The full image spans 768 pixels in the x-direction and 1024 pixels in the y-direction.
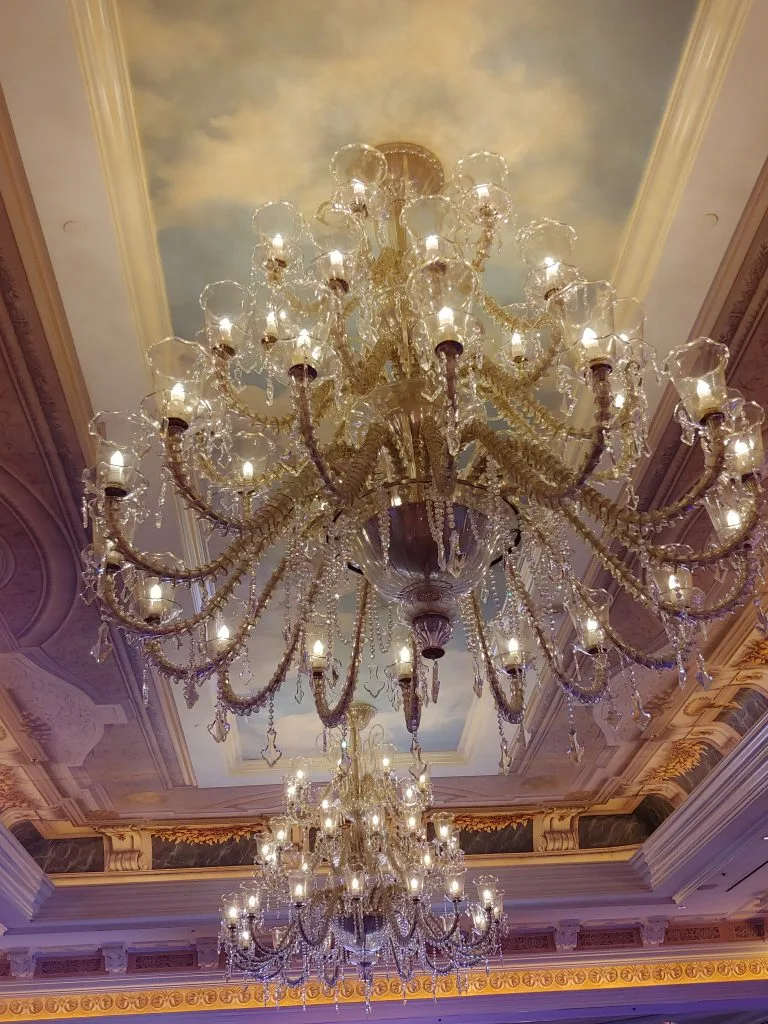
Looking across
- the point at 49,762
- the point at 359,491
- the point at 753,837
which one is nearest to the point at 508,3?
the point at 359,491

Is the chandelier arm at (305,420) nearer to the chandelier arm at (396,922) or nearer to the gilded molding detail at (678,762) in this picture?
the chandelier arm at (396,922)

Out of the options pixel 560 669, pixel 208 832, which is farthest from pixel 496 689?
pixel 208 832

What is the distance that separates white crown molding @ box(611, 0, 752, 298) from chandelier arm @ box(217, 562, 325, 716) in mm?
1646

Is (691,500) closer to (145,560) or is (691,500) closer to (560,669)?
(560,669)

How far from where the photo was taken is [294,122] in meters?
2.78

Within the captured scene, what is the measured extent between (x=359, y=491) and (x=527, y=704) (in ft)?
12.5

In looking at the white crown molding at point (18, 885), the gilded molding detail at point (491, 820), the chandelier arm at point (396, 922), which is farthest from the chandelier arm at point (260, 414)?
the gilded molding detail at point (491, 820)

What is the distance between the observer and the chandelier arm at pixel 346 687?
276cm

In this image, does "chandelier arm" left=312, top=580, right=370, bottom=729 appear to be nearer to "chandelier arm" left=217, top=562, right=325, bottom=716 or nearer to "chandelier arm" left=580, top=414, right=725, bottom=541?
"chandelier arm" left=217, top=562, right=325, bottom=716

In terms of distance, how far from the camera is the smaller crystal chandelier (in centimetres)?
534

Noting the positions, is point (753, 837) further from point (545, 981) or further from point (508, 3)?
point (508, 3)

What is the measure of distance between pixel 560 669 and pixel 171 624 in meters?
1.20

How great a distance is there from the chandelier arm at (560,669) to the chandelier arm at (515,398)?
51 centimetres

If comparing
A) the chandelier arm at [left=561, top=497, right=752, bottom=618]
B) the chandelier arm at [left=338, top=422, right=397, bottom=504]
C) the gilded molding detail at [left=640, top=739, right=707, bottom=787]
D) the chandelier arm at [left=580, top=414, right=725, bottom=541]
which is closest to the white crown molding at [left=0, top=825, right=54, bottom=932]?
the gilded molding detail at [left=640, top=739, right=707, bottom=787]
